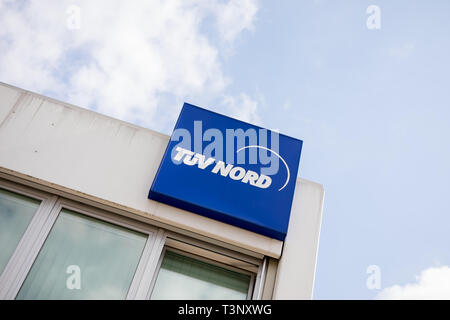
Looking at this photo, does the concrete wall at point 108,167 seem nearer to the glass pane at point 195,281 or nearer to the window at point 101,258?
the window at point 101,258

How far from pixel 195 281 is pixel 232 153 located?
1461mm

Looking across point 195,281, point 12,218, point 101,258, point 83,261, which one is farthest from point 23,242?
point 195,281

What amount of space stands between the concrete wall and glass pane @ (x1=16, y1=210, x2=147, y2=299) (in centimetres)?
30

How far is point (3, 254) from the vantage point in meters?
4.05

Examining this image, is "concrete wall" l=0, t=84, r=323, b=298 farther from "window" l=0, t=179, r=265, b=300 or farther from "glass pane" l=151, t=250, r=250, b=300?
"glass pane" l=151, t=250, r=250, b=300

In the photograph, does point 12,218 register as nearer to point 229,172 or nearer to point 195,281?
point 195,281

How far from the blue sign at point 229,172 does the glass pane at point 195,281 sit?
0.60 meters

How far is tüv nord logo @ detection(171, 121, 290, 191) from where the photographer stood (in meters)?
4.53

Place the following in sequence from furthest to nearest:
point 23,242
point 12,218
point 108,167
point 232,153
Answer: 1. point 232,153
2. point 108,167
3. point 12,218
4. point 23,242

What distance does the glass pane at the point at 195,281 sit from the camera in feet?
13.8

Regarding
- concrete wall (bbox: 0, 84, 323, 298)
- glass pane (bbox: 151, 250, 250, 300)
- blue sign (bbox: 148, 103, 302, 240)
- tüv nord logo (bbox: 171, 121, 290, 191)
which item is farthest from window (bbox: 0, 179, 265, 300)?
tüv nord logo (bbox: 171, 121, 290, 191)

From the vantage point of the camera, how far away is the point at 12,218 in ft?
14.1
